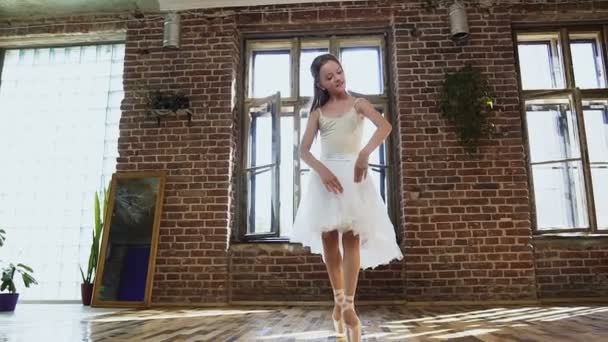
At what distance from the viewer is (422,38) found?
173 inches

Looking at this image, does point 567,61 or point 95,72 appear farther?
point 95,72

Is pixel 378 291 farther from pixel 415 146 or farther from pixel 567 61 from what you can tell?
pixel 567 61

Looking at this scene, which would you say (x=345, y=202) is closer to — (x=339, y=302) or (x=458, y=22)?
(x=339, y=302)

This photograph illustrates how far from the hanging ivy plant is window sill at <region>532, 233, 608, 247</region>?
0.98m

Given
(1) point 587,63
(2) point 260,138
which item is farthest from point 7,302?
(1) point 587,63

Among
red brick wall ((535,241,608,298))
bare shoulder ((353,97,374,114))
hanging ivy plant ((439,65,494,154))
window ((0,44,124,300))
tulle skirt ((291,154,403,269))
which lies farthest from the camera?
window ((0,44,124,300))

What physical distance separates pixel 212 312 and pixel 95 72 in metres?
3.18

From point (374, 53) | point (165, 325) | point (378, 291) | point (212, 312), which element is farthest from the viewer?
point (374, 53)

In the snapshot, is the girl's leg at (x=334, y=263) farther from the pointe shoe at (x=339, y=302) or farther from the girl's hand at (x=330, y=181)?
the girl's hand at (x=330, y=181)

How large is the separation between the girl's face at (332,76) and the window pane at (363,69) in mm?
2540

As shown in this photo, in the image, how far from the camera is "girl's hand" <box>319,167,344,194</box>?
1.99 metres

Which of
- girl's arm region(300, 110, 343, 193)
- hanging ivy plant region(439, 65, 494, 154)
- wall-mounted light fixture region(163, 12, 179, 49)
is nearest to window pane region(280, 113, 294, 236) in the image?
wall-mounted light fixture region(163, 12, 179, 49)

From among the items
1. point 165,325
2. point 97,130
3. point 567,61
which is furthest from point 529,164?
point 97,130

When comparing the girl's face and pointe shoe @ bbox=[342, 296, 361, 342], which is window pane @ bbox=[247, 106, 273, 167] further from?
pointe shoe @ bbox=[342, 296, 361, 342]
